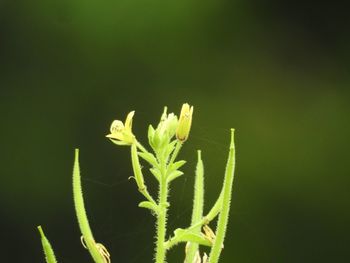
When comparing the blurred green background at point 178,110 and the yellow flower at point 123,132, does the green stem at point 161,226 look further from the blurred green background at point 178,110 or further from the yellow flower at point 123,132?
the blurred green background at point 178,110

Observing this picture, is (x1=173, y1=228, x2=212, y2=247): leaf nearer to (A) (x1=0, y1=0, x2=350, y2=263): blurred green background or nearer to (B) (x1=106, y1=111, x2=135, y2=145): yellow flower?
(B) (x1=106, y1=111, x2=135, y2=145): yellow flower

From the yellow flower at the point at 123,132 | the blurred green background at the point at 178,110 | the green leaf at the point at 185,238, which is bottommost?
the green leaf at the point at 185,238

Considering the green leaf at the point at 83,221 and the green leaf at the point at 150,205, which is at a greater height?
the green leaf at the point at 150,205

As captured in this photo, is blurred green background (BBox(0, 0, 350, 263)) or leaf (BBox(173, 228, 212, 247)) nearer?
leaf (BBox(173, 228, 212, 247))

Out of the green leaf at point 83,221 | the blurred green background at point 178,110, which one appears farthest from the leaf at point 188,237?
the blurred green background at point 178,110

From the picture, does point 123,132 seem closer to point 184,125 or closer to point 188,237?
point 184,125

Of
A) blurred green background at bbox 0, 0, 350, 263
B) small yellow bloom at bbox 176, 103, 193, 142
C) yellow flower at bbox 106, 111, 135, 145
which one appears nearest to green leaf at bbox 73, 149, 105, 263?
yellow flower at bbox 106, 111, 135, 145

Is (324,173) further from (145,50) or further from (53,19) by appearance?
(53,19)

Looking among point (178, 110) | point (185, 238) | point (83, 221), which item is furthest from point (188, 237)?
point (178, 110)

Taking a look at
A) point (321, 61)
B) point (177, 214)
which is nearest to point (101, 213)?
point (177, 214)
